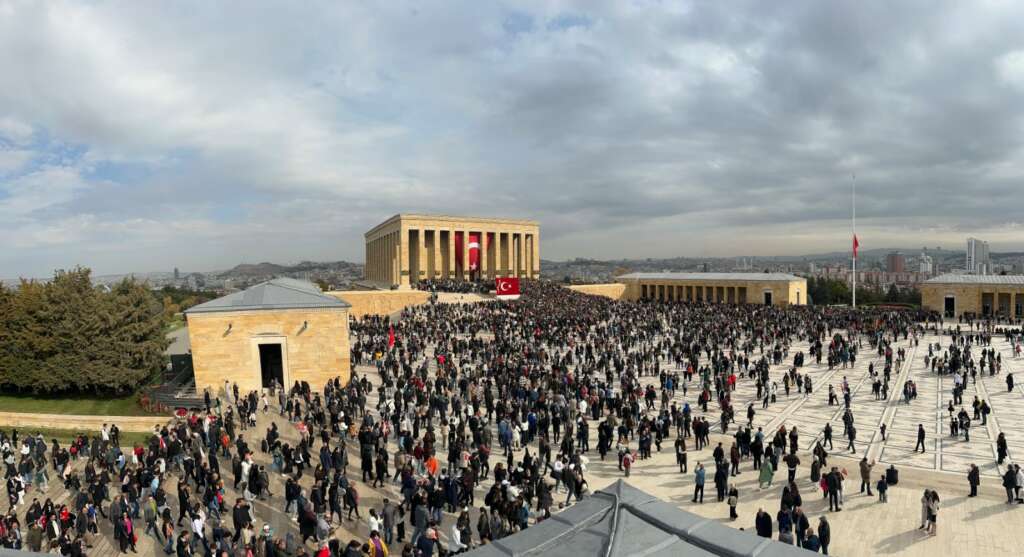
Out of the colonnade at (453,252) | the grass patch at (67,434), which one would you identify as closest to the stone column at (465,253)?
the colonnade at (453,252)

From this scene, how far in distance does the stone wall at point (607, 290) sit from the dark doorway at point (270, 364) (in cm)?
3621

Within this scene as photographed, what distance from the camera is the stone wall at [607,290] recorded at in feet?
188

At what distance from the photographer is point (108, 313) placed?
25.8 m

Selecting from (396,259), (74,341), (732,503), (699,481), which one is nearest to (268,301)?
(74,341)

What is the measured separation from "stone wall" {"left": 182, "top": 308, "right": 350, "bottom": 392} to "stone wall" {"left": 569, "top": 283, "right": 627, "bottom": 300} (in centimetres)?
3555

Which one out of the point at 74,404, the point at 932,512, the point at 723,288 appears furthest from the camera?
the point at 723,288

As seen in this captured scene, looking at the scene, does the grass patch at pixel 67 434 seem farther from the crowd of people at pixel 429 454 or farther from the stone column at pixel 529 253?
the stone column at pixel 529 253

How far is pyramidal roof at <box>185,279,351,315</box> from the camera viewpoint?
71.6 feet

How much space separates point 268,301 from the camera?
891 inches

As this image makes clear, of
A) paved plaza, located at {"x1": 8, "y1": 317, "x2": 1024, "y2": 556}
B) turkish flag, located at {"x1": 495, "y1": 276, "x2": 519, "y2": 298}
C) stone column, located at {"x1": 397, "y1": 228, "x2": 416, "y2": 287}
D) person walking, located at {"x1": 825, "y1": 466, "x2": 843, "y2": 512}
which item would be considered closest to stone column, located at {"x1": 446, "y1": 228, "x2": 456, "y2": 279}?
stone column, located at {"x1": 397, "y1": 228, "x2": 416, "y2": 287}

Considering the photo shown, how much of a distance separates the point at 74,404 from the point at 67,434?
3.87m

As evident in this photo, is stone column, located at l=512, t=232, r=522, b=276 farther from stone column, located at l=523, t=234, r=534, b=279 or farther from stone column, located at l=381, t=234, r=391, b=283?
stone column, located at l=381, t=234, r=391, b=283

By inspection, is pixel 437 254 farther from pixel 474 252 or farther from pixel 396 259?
pixel 474 252

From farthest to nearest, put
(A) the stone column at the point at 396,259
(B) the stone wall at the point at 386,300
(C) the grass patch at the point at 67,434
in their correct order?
1. (A) the stone column at the point at 396,259
2. (B) the stone wall at the point at 386,300
3. (C) the grass patch at the point at 67,434
